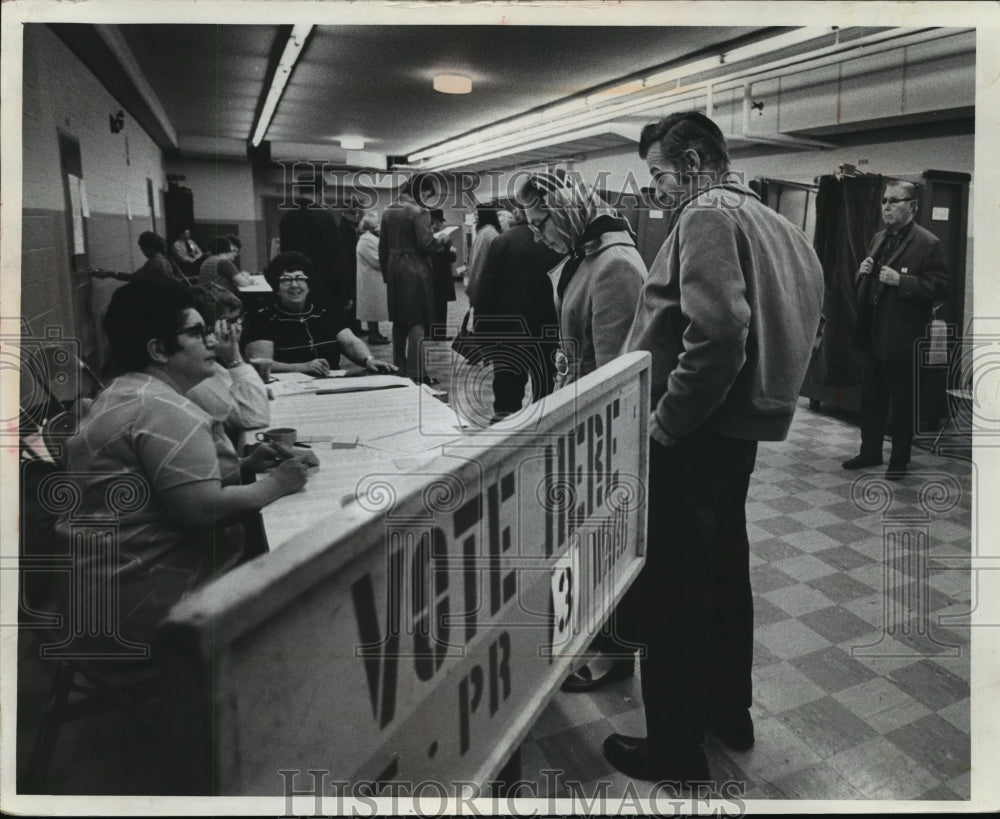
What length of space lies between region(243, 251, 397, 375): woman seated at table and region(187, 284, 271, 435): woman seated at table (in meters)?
0.41

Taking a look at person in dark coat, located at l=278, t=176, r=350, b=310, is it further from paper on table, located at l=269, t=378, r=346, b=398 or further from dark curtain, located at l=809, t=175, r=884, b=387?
dark curtain, located at l=809, t=175, r=884, b=387

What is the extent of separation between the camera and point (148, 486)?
1.38 metres

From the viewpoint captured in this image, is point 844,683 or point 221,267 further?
point 844,683

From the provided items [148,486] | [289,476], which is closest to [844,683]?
[289,476]

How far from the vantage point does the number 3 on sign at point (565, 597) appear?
121 centimetres

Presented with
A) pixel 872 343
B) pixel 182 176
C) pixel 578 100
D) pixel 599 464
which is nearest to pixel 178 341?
pixel 182 176

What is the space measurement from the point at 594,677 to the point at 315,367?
5.20 feet

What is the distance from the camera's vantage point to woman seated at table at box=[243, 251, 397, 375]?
2589 mm

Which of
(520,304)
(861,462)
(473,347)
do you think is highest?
(520,304)

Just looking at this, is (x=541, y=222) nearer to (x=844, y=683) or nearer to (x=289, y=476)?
(x=289, y=476)

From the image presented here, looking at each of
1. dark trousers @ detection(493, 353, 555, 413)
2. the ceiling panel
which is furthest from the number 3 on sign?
dark trousers @ detection(493, 353, 555, 413)

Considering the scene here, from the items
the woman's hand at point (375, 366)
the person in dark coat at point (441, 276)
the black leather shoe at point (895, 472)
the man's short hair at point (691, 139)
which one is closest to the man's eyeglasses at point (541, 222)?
the man's short hair at point (691, 139)

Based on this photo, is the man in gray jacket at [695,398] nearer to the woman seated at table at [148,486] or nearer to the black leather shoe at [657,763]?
the black leather shoe at [657,763]

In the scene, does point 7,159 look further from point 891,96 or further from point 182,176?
point 891,96
